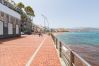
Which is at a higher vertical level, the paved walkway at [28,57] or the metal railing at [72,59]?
the metal railing at [72,59]

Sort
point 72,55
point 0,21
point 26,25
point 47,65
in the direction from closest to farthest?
point 72,55 < point 47,65 < point 0,21 < point 26,25

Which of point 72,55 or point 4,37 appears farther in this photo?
point 4,37

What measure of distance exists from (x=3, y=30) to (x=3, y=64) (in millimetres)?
31246

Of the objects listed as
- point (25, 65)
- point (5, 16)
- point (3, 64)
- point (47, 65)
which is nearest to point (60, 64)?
point (47, 65)

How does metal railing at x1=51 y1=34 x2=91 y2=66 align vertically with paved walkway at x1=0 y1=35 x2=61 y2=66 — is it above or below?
above

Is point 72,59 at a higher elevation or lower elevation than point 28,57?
higher

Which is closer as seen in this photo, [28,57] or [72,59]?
[72,59]

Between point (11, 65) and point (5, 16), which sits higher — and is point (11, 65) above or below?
below

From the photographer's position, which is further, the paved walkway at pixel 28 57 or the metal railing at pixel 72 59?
the paved walkway at pixel 28 57

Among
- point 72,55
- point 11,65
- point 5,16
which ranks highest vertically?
point 5,16

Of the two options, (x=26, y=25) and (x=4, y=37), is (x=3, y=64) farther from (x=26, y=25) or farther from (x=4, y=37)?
(x=26, y=25)

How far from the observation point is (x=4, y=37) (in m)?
44.2

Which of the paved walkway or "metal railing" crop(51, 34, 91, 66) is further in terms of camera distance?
the paved walkway

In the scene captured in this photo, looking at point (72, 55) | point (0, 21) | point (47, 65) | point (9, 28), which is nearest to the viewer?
point (72, 55)
